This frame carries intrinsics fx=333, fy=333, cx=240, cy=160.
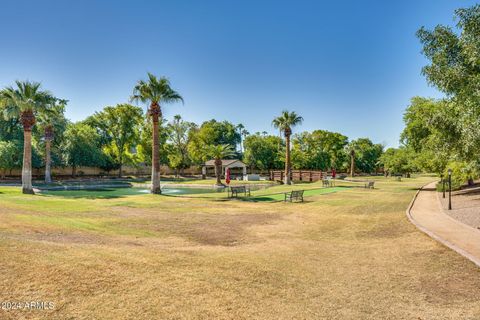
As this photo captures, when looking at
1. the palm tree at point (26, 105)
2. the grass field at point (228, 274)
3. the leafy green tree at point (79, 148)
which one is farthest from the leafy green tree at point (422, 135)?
the leafy green tree at point (79, 148)

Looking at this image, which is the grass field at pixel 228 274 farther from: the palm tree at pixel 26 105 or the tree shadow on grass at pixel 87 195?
the palm tree at pixel 26 105

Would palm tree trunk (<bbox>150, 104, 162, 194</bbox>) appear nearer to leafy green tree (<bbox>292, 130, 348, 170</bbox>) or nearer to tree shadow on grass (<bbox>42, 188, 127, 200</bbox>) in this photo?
tree shadow on grass (<bbox>42, 188, 127, 200</bbox>)

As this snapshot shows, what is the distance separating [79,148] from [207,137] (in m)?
38.3

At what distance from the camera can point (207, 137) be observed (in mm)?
88625

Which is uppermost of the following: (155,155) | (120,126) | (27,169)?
(120,126)

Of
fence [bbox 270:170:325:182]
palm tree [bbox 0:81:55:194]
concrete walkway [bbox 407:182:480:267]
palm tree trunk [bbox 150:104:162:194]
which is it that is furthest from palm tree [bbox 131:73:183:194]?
fence [bbox 270:170:325:182]

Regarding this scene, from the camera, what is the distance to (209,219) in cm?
1681

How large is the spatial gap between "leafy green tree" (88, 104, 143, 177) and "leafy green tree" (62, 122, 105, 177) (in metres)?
4.90

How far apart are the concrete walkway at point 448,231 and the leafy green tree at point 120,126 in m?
53.9

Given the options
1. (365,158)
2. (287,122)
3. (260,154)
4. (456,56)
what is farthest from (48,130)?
(365,158)

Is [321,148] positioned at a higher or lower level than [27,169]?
higher

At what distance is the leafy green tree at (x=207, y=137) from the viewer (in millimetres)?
73606

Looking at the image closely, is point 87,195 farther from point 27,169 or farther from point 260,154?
point 260,154

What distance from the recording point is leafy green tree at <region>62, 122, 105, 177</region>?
54562 millimetres
